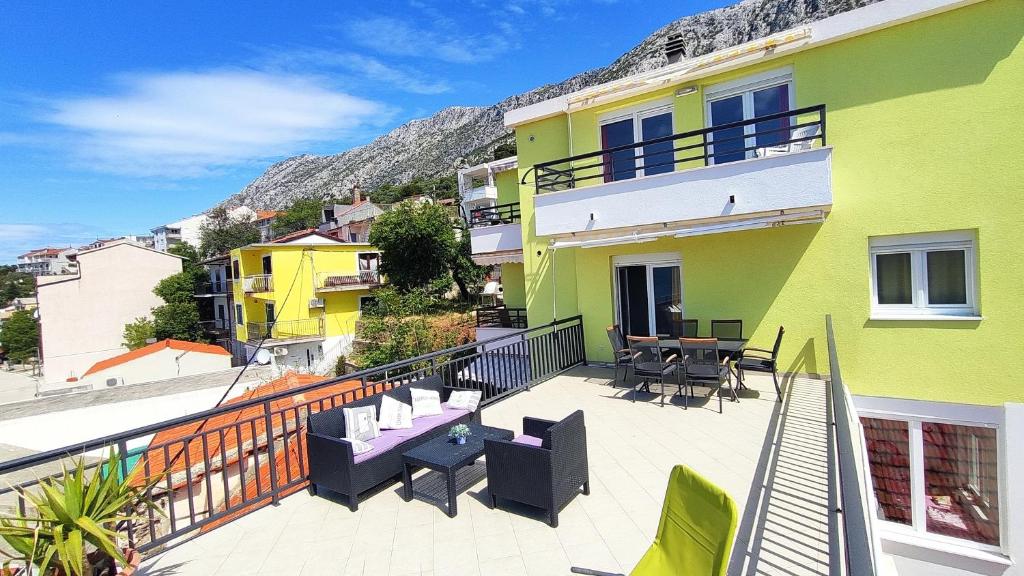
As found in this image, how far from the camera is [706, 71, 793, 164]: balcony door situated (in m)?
9.47

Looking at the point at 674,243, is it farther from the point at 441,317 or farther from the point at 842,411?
the point at 441,317

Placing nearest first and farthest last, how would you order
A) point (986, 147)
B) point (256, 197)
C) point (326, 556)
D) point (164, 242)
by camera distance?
point (326, 556), point (986, 147), point (164, 242), point (256, 197)

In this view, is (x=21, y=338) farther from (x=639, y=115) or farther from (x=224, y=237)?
(x=639, y=115)

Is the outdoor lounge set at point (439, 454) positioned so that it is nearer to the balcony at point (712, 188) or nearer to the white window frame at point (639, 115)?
the balcony at point (712, 188)

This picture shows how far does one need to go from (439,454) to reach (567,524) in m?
1.55

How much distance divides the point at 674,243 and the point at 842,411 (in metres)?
6.88

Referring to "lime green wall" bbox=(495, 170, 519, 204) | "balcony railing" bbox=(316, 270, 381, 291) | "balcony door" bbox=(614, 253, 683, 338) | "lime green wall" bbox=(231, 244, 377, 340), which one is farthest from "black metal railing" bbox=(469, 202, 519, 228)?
"balcony railing" bbox=(316, 270, 381, 291)

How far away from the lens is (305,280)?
1339 inches

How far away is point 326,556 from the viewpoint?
13.9 ft

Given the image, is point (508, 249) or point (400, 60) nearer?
point (508, 249)

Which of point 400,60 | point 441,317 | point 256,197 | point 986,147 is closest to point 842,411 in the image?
point 986,147

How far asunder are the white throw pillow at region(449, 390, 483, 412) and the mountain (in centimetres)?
3506

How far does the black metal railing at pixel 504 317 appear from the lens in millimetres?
16859

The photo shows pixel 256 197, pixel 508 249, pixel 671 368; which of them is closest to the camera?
pixel 671 368
